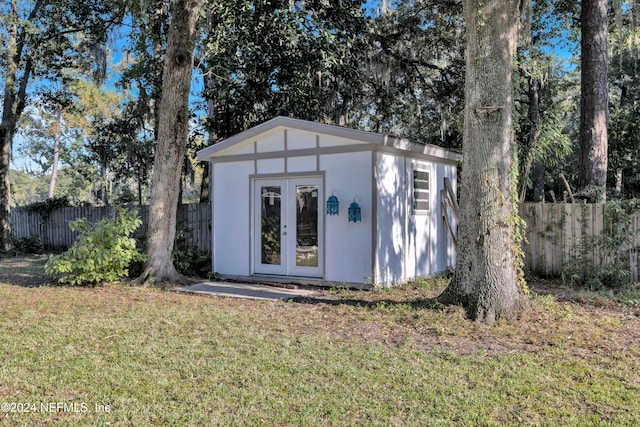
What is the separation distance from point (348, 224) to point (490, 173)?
289 centimetres

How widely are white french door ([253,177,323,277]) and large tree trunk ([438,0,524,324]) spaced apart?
3167 millimetres

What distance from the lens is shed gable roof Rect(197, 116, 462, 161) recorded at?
7.26 m

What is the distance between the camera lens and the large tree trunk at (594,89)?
29.2 ft

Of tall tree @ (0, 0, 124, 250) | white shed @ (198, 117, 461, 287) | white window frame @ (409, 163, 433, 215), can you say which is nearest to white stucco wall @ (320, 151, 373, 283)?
white shed @ (198, 117, 461, 287)

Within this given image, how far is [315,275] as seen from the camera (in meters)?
8.06

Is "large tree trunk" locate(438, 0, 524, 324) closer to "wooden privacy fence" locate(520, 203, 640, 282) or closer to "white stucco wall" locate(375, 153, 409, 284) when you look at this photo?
"white stucco wall" locate(375, 153, 409, 284)

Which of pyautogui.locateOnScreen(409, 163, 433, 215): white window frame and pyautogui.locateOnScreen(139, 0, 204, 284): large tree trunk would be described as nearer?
pyautogui.locateOnScreen(139, 0, 204, 284): large tree trunk

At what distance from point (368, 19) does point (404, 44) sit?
1.32m

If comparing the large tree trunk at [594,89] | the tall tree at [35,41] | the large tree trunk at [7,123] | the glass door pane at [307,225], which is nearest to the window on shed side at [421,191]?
the glass door pane at [307,225]

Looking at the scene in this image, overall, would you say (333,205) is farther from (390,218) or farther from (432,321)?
(432,321)

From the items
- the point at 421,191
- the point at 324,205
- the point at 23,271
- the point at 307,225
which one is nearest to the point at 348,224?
the point at 324,205

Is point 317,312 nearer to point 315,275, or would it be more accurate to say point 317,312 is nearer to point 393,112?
point 315,275

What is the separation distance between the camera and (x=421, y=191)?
8.74 metres

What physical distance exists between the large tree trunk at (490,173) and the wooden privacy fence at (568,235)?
9.98 ft
